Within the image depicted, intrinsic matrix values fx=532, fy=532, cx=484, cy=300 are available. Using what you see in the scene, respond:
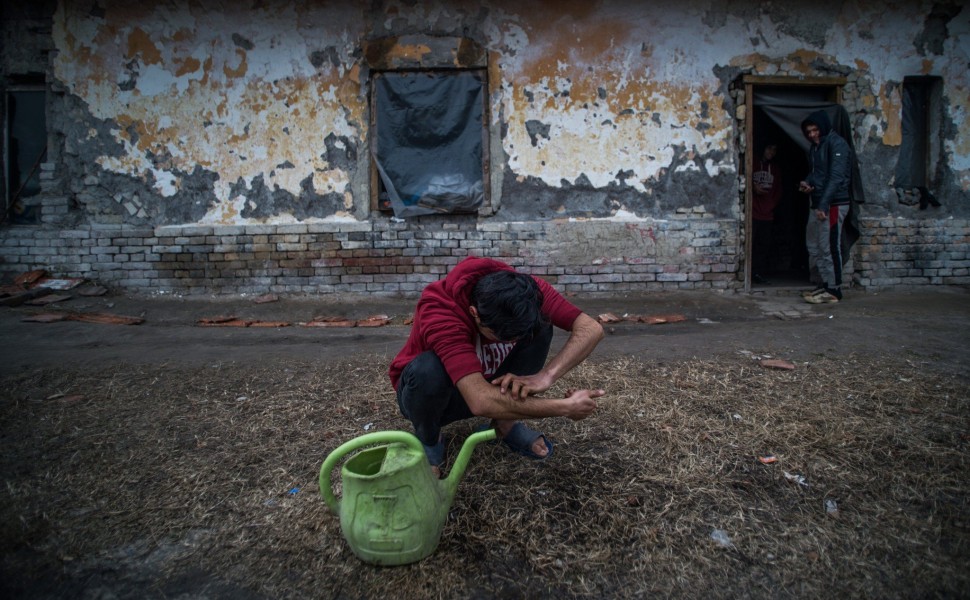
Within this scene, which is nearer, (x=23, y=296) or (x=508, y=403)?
(x=508, y=403)

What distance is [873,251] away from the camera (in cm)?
601

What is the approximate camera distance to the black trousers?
6.36 ft

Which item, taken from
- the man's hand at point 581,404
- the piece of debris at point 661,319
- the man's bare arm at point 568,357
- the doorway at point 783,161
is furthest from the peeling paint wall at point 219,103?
the man's hand at point 581,404

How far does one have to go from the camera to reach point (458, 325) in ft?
6.13

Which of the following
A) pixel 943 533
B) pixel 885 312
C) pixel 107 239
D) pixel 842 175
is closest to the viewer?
pixel 943 533

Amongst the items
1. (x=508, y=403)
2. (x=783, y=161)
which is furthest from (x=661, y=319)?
(x=783, y=161)

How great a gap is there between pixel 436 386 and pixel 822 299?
5.30m

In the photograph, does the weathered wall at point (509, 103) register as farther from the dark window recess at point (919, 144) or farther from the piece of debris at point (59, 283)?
the piece of debris at point (59, 283)

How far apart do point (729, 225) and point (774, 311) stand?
114cm

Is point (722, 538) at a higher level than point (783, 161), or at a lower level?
lower

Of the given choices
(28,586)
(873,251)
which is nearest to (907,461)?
Result: (28,586)

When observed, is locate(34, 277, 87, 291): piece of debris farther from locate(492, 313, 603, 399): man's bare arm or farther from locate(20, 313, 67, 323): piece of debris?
locate(492, 313, 603, 399): man's bare arm

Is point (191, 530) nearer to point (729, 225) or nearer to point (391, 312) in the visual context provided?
point (391, 312)

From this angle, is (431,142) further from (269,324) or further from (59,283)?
(59,283)
